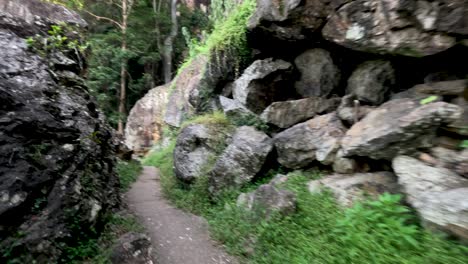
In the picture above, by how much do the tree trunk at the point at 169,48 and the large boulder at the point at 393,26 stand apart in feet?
38.2

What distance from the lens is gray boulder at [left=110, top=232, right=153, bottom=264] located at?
4.02 metres

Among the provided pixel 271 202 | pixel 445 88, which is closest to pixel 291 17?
pixel 445 88

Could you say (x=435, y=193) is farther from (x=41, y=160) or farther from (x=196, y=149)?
(x=196, y=149)

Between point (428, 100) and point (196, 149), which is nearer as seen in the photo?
point (428, 100)

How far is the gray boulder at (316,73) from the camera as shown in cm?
649

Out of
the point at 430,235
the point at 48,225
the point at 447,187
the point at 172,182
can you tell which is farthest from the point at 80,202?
the point at 447,187

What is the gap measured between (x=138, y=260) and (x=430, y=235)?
354 centimetres

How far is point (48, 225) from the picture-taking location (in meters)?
3.65

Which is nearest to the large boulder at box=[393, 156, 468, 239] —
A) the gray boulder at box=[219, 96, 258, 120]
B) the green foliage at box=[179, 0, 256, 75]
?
the gray boulder at box=[219, 96, 258, 120]

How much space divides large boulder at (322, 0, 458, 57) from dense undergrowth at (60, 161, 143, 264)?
5077 mm

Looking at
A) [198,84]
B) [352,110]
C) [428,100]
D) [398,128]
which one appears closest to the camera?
[398,128]

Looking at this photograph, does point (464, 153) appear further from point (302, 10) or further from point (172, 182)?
point (172, 182)

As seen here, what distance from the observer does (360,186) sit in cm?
437

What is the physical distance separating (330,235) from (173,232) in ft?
9.49
